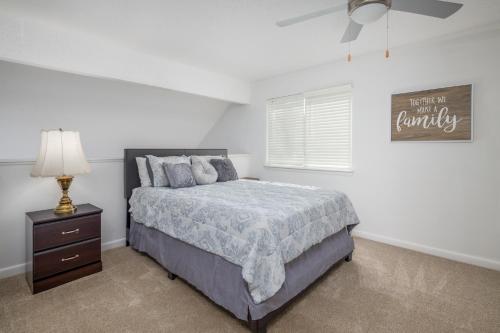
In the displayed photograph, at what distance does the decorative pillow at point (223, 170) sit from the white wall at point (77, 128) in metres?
1.09

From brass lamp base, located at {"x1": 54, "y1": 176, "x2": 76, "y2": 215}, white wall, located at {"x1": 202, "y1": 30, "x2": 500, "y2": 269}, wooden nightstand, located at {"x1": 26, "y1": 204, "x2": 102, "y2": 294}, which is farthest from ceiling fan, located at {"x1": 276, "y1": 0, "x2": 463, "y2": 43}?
wooden nightstand, located at {"x1": 26, "y1": 204, "x2": 102, "y2": 294}

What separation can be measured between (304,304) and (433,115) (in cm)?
243

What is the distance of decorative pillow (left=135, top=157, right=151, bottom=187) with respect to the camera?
3.12 m

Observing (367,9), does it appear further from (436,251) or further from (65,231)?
(65,231)

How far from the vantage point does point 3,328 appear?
1752mm

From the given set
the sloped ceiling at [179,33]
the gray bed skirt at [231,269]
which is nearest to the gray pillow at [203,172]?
the gray bed skirt at [231,269]

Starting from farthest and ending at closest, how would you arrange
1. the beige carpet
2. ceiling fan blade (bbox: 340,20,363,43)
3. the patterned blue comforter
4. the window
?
the window, ceiling fan blade (bbox: 340,20,363,43), the beige carpet, the patterned blue comforter

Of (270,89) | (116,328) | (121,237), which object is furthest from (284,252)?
(270,89)

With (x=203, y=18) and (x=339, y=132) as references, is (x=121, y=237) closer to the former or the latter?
(x=203, y=18)

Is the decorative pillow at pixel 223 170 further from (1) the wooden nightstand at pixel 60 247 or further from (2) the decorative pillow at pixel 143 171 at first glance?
(1) the wooden nightstand at pixel 60 247

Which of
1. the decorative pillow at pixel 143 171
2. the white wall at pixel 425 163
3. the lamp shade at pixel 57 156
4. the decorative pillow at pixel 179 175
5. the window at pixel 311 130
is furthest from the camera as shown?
the window at pixel 311 130

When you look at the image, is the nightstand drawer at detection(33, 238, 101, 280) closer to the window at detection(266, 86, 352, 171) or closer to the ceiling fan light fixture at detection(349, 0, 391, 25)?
the window at detection(266, 86, 352, 171)

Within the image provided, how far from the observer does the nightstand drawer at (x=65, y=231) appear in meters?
2.20

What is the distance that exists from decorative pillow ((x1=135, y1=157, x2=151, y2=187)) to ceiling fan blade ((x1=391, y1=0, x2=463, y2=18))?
2.86 m
